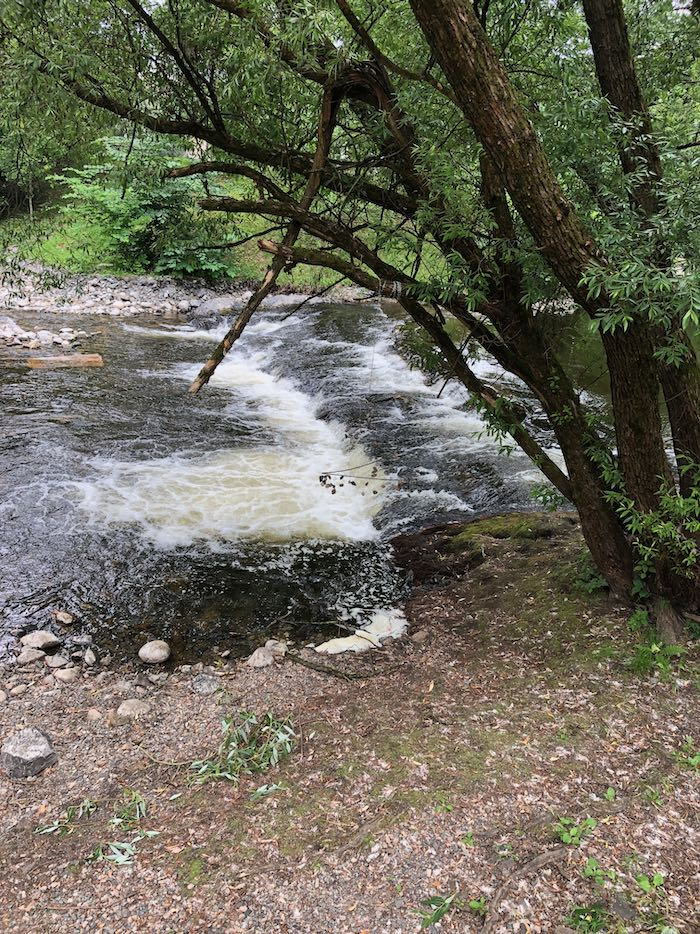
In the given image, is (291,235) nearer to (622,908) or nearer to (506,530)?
(622,908)

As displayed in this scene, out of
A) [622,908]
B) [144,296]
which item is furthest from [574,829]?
[144,296]

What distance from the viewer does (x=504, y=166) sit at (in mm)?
3352

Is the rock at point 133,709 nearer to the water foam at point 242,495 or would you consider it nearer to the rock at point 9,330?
the water foam at point 242,495

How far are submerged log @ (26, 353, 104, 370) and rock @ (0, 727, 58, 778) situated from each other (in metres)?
11.3

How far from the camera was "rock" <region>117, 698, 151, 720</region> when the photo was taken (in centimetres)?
432

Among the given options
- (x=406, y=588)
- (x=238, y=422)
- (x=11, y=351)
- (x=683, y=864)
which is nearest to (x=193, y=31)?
(x=406, y=588)

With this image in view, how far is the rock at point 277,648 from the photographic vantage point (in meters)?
5.14

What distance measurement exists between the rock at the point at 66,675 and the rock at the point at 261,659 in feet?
4.40

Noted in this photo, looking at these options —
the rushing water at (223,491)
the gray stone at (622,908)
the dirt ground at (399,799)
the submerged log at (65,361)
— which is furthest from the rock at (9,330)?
the gray stone at (622,908)

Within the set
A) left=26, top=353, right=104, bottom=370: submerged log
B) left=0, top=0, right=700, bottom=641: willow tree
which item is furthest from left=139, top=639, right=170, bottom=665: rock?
left=26, top=353, right=104, bottom=370: submerged log

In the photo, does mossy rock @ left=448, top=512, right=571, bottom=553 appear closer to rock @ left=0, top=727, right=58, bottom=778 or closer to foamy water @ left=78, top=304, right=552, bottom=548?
foamy water @ left=78, top=304, right=552, bottom=548

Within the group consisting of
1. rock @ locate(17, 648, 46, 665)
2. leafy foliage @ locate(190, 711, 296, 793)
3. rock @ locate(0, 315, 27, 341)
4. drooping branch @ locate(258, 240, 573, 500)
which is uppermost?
drooping branch @ locate(258, 240, 573, 500)

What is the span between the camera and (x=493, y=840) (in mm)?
2891

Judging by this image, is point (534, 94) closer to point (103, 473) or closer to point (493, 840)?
point (493, 840)
